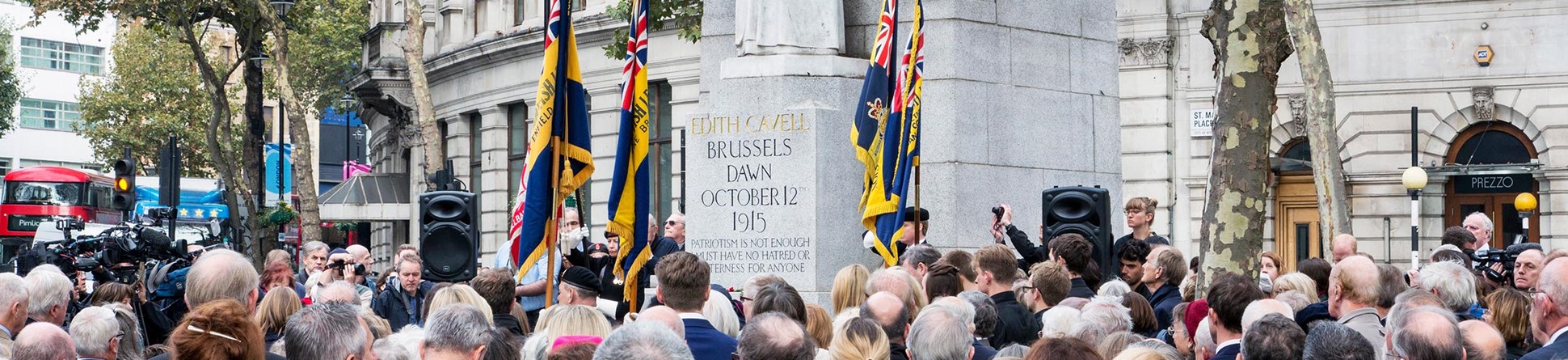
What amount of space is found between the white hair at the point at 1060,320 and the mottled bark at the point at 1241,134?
5498 millimetres

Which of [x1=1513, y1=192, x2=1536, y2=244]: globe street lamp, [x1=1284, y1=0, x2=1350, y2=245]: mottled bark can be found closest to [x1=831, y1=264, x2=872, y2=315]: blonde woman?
[x1=1284, y1=0, x2=1350, y2=245]: mottled bark

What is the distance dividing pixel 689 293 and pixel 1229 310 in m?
2.25

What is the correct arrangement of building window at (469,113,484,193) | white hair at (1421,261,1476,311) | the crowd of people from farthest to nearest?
building window at (469,113,484,193)
white hair at (1421,261,1476,311)
the crowd of people

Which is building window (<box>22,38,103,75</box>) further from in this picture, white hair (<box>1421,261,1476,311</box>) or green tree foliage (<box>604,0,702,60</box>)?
white hair (<box>1421,261,1476,311</box>)

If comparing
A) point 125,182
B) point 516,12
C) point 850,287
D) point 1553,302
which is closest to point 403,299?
point 850,287

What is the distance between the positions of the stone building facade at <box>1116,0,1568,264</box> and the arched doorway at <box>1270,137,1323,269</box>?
20 mm

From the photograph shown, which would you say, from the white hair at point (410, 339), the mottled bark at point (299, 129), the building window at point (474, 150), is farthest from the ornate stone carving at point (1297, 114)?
the white hair at point (410, 339)

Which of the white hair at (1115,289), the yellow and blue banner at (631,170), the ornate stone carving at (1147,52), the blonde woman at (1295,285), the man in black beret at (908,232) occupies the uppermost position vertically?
the ornate stone carving at (1147,52)

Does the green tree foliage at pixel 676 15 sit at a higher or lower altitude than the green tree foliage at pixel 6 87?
lower

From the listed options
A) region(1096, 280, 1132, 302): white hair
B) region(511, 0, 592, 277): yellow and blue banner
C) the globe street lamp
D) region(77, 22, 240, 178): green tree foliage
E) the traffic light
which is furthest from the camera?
region(77, 22, 240, 178): green tree foliage

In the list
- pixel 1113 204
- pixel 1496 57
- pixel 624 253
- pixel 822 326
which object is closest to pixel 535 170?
pixel 624 253

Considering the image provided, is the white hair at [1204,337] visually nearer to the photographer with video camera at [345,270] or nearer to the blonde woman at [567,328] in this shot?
the blonde woman at [567,328]

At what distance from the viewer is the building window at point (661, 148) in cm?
3806

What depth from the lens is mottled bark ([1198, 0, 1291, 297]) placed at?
1447 centimetres
